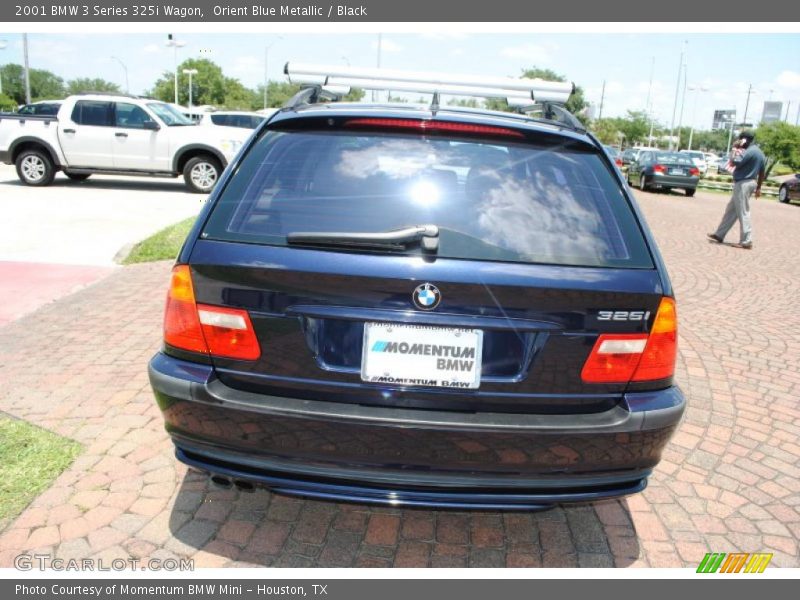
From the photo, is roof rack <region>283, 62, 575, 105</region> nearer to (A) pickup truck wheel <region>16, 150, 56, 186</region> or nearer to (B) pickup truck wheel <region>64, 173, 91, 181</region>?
(A) pickup truck wheel <region>16, 150, 56, 186</region>

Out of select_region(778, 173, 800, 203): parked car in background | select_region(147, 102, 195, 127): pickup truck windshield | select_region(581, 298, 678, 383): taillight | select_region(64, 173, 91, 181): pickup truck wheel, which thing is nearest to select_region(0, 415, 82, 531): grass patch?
select_region(581, 298, 678, 383): taillight

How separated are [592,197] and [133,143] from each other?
45.1 feet

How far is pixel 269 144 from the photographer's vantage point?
262 cm

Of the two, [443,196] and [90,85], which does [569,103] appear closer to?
[443,196]

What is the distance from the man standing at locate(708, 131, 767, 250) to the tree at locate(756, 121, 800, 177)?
1664 inches

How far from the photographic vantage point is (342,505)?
2.99 metres

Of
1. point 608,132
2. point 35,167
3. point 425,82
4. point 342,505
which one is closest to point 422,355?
point 342,505

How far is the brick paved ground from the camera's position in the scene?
2.76 m

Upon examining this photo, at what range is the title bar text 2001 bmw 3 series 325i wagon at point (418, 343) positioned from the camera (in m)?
2.23

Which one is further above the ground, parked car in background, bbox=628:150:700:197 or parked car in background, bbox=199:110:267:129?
parked car in background, bbox=199:110:267:129

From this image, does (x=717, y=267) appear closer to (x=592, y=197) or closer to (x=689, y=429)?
(x=689, y=429)

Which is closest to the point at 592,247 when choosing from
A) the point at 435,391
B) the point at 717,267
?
the point at 435,391

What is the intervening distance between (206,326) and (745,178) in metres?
11.0

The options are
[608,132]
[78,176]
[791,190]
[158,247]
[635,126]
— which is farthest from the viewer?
[635,126]
